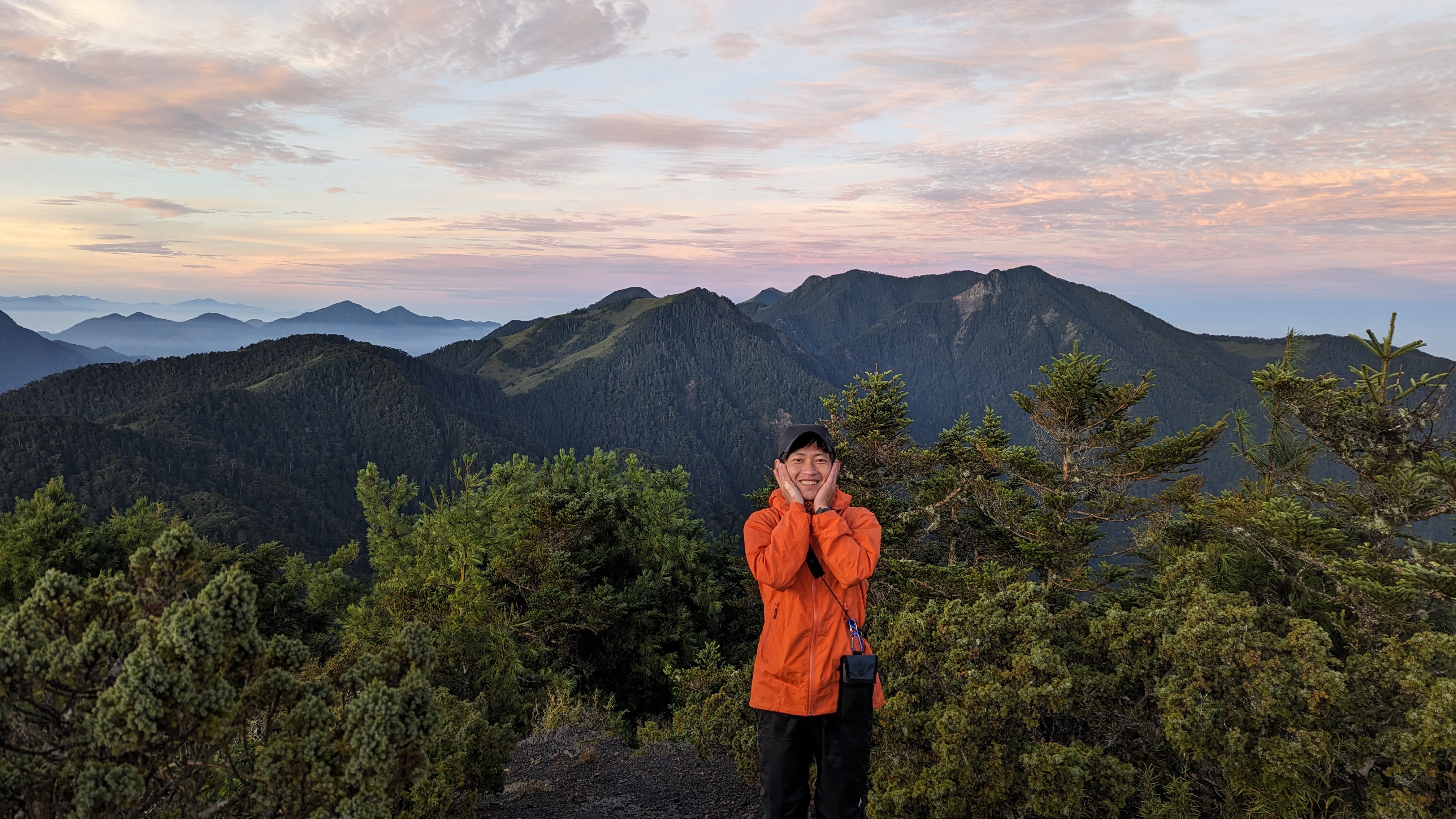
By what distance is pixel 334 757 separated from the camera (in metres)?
2.98

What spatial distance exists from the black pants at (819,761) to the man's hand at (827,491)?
109 cm

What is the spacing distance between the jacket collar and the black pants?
1.09m

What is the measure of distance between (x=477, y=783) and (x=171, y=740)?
10.3ft

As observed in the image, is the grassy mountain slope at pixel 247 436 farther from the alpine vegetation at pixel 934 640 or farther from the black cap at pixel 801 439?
the black cap at pixel 801 439

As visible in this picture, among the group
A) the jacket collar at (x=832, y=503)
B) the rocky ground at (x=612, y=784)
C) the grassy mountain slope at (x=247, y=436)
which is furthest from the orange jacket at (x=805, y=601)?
the grassy mountain slope at (x=247, y=436)

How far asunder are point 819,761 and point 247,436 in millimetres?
179579

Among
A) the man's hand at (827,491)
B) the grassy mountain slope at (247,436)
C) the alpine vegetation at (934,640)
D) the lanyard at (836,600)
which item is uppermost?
the man's hand at (827,491)

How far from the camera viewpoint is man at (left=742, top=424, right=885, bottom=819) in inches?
138

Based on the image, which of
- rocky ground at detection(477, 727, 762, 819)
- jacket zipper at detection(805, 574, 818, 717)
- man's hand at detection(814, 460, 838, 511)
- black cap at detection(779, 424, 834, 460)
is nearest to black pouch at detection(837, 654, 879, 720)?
jacket zipper at detection(805, 574, 818, 717)

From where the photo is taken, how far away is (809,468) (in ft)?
12.3

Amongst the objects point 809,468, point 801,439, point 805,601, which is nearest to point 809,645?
point 805,601

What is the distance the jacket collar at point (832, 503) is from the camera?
386 centimetres

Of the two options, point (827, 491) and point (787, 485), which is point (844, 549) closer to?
point (827, 491)

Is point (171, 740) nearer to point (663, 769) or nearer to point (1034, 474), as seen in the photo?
point (663, 769)
